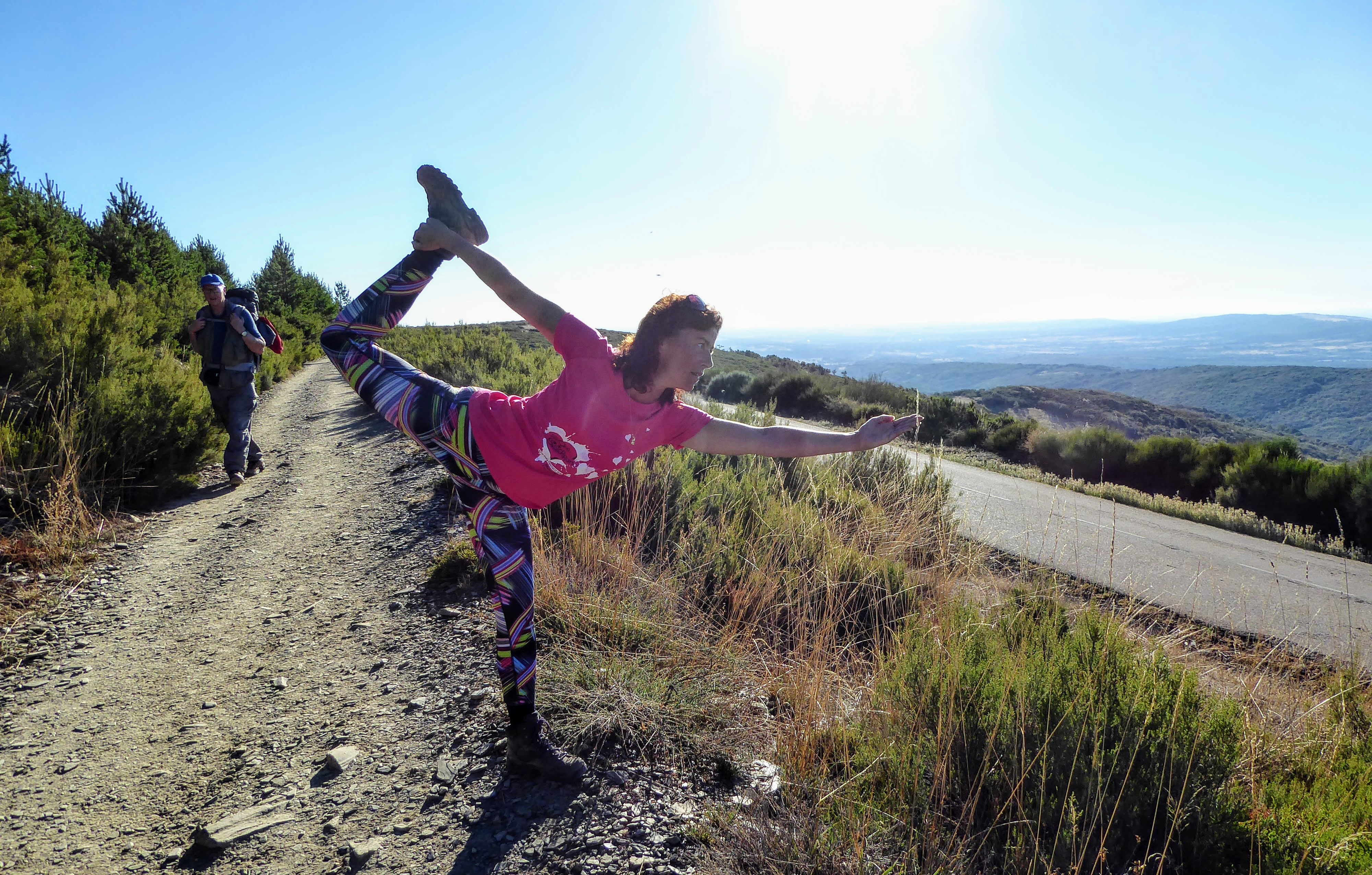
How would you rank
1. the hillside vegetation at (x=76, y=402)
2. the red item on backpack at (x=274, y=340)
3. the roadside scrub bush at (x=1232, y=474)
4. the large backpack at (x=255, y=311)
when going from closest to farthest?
the hillside vegetation at (x=76, y=402), the large backpack at (x=255, y=311), the red item on backpack at (x=274, y=340), the roadside scrub bush at (x=1232, y=474)

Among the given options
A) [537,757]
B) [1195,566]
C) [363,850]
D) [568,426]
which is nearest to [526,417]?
[568,426]

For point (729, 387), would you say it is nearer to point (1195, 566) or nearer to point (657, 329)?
point (1195, 566)

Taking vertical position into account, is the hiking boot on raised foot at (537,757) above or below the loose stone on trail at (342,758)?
above

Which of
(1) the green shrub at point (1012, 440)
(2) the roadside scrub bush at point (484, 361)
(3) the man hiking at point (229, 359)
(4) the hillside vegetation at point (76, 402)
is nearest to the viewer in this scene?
(4) the hillside vegetation at point (76, 402)

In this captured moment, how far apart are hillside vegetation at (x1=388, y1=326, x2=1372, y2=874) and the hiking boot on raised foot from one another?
25 cm

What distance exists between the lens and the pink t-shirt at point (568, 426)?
213cm

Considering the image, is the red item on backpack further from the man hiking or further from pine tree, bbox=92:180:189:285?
pine tree, bbox=92:180:189:285

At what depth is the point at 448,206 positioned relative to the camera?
241cm

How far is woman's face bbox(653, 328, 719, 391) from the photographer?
2.09 meters

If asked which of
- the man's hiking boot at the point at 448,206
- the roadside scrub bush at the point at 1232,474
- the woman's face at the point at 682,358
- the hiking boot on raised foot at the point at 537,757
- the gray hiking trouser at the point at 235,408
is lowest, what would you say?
the roadside scrub bush at the point at 1232,474

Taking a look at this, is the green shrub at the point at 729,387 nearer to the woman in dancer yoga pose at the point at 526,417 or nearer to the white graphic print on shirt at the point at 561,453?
the woman in dancer yoga pose at the point at 526,417

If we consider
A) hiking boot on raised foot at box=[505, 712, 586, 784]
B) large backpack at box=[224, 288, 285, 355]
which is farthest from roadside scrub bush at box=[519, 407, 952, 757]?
large backpack at box=[224, 288, 285, 355]

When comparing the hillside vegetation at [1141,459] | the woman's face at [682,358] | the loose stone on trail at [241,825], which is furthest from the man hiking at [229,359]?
the woman's face at [682,358]

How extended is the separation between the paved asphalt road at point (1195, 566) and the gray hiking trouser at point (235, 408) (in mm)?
6811
